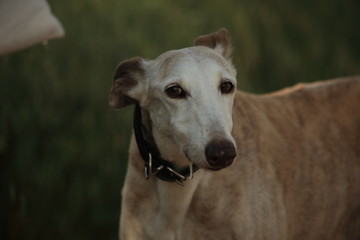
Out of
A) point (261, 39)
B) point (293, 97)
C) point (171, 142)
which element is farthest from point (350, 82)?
point (261, 39)

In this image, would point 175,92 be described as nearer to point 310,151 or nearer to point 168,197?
point 168,197

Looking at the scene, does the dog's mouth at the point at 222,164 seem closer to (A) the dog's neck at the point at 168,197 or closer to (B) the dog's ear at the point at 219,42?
(A) the dog's neck at the point at 168,197

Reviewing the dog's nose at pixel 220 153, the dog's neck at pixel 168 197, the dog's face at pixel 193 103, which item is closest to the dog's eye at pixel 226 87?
the dog's face at pixel 193 103

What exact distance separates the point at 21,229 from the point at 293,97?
2072 mm

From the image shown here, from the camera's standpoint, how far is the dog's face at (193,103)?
294 centimetres

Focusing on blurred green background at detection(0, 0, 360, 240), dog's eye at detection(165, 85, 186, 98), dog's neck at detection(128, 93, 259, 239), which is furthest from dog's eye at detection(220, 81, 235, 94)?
blurred green background at detection(0, 0, 360, 240)

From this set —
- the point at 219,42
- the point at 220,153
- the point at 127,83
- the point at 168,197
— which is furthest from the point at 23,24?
the point at 220,153

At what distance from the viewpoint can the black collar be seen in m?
3.36

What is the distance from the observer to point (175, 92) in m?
3.13

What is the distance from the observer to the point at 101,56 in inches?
223

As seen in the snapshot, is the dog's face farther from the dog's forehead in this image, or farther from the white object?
the white object

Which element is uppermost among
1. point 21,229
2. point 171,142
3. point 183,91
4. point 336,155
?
point 183,91

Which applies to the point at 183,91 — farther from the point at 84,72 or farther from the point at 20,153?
the point at 84,72

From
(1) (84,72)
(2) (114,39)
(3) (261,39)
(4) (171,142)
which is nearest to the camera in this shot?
(4) (171,142)
